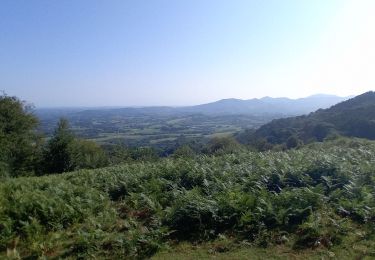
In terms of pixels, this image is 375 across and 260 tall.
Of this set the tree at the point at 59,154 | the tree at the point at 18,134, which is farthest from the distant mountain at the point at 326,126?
the tree at the point at 18,134

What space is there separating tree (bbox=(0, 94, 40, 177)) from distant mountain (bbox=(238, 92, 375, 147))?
64.9 m

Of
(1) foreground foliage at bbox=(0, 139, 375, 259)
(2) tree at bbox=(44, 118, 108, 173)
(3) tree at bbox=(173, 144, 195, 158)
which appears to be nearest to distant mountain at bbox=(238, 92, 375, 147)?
(3) tree at bbox=(173, 144, 195, 158)

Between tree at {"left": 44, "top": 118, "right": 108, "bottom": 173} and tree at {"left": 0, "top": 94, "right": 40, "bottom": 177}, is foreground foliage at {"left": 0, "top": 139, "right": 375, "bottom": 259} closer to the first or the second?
tree at {"left": 44, "top": 118, "right": 108, "bottom": 173}

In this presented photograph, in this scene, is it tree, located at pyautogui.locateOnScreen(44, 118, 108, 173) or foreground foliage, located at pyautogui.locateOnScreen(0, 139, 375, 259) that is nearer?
foreground foliage, located at pyautogui.locateOnScreen(0, 139, 375, 259)

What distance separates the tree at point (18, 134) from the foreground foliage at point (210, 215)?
33627 millimetres

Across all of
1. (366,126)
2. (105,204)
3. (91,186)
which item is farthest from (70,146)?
(366,126)

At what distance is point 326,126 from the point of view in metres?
107

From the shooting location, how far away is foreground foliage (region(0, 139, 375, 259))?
26.9 feet

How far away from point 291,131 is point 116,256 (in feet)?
Result: 383

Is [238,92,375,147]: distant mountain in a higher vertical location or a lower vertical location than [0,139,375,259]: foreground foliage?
Result: lower

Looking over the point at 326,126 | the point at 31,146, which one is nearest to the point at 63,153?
the point at 31,146

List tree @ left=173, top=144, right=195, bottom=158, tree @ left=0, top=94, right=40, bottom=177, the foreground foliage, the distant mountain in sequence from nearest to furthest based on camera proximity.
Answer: the foreground foliage → tree @ left=173, top=144, right=195, bottom=158 → tree @ left=0, top=94, right=40, bottom=177 → the distant mountain

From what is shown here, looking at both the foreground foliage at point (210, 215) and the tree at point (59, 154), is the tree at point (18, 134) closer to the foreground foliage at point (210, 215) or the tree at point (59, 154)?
the tree at point (59, 154)

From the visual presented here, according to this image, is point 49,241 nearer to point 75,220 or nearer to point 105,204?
point 75,220
